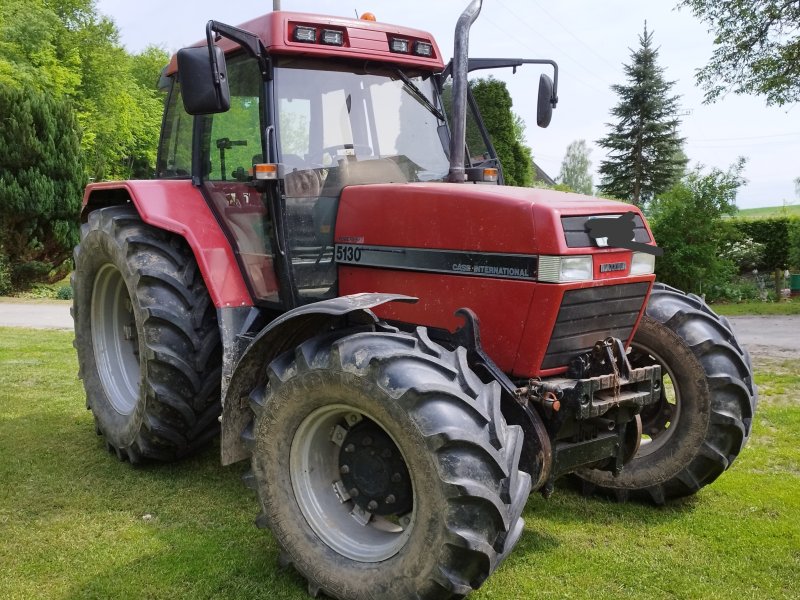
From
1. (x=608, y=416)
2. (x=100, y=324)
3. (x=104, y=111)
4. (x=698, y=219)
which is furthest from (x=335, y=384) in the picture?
(x=104, y=111)

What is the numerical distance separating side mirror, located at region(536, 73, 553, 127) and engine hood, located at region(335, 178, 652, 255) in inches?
41.0

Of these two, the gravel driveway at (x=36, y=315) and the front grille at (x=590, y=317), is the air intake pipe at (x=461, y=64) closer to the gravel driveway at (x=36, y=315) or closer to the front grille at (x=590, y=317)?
the front grille at (x=590, y=317)

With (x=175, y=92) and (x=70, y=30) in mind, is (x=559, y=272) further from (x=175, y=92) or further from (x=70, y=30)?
(x=70, y=30)

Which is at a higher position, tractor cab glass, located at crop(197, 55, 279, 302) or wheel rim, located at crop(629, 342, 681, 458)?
tractor cab glass, located at crop(197, 55, 279, 302)

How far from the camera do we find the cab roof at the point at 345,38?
12.8 feet

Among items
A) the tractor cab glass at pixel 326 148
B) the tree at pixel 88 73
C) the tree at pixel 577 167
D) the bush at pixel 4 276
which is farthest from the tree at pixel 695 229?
the tree at pixel 577 167

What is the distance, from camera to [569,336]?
3443 mm

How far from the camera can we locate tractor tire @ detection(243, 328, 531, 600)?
278 centimetres

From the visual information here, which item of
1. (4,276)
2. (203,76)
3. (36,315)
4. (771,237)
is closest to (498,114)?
(771,237)

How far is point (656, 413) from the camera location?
4391 mm

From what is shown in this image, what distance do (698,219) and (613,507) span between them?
40.9 ft

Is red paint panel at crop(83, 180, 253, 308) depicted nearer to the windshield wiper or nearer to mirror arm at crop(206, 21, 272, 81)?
mirror arm at crop(206, 21, 272, 81)

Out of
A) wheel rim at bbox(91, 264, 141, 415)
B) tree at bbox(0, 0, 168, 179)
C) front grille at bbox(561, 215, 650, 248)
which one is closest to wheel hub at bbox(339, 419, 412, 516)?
front grille at bbox(561, 215, 650, 248)

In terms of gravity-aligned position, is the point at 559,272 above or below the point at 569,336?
above
